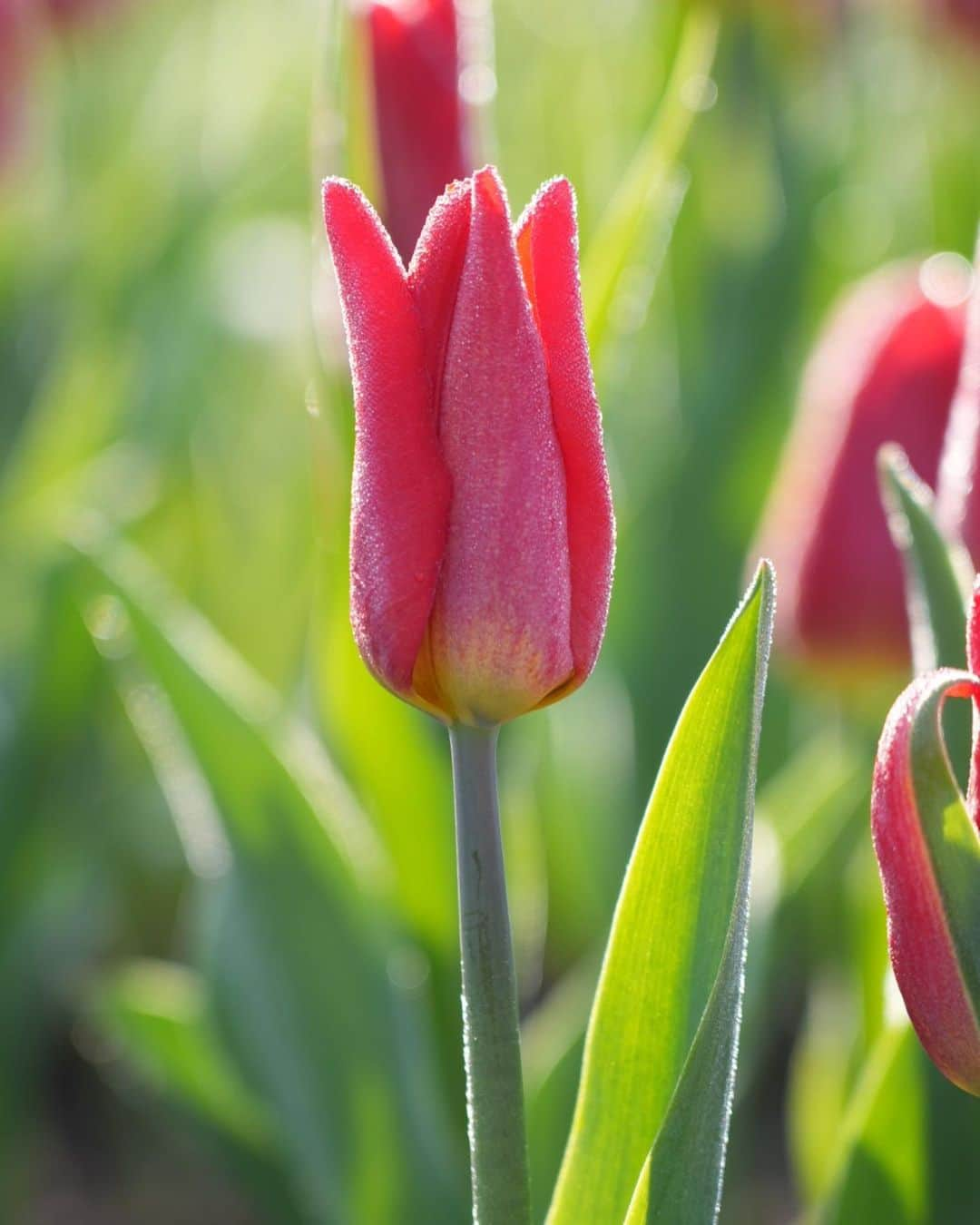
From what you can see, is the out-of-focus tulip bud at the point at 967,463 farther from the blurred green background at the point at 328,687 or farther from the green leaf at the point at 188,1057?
the green leaf at the point at 188,1057

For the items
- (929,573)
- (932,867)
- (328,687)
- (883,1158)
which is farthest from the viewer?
(328,687)

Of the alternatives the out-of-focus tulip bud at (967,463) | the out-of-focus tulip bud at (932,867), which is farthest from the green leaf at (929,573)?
Result: the out-of-focus tulip bud at (932,867)

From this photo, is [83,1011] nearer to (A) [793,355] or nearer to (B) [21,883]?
(B) [21,883]

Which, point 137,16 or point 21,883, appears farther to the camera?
point 137,16

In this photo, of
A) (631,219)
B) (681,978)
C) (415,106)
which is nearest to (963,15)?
(631,219)

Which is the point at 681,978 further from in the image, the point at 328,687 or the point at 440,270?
the point at 328,687

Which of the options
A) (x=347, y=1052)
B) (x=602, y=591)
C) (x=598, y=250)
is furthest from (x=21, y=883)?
(x=602, y=591)
